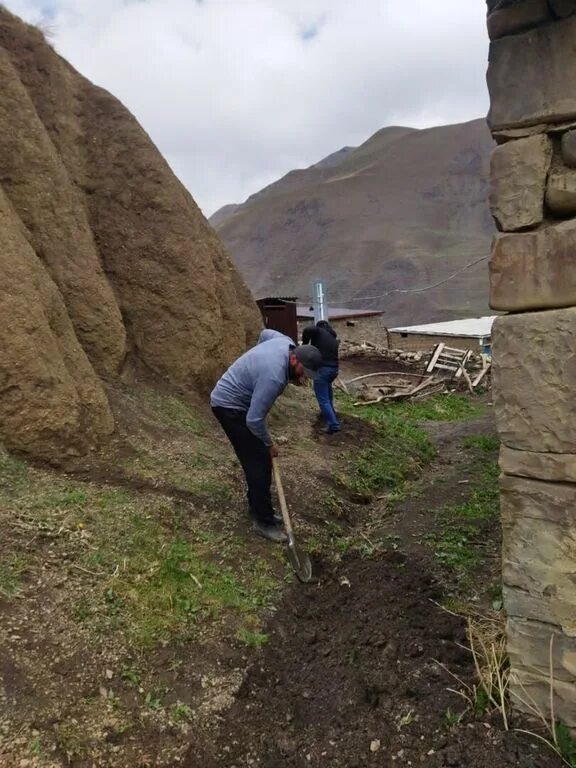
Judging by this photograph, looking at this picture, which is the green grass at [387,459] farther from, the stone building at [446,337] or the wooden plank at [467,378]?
the stone building at [446,337]

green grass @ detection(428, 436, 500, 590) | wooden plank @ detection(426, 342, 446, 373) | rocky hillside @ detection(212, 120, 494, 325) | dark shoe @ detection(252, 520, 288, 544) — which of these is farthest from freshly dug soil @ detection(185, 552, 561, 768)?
rocky hillside @ detection(212, 120, 494, 325)

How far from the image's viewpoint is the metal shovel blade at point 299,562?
4.19 m

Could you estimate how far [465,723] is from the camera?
2.71m

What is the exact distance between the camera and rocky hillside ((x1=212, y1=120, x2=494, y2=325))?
2251 inches

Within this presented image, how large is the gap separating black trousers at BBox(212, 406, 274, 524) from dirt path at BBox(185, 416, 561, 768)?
0.74 meters

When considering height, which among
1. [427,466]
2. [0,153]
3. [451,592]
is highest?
[0,153]

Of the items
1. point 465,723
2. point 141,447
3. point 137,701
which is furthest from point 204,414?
point 465,723

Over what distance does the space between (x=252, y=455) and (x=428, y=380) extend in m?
9.77

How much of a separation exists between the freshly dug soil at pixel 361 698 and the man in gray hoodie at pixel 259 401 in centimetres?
93

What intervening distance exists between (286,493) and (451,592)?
1.81 m

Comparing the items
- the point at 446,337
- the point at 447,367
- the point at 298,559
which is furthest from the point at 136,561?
the point at 446,337

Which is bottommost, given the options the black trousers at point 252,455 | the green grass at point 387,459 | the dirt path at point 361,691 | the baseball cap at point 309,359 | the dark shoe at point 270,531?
the green grass at point 387,459

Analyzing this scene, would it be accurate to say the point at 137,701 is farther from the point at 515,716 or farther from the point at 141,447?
the point at 141,447

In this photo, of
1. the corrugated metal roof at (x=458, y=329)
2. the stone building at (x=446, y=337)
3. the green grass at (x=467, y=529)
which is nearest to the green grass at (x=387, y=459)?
the green grass at (x=467, y=529)
